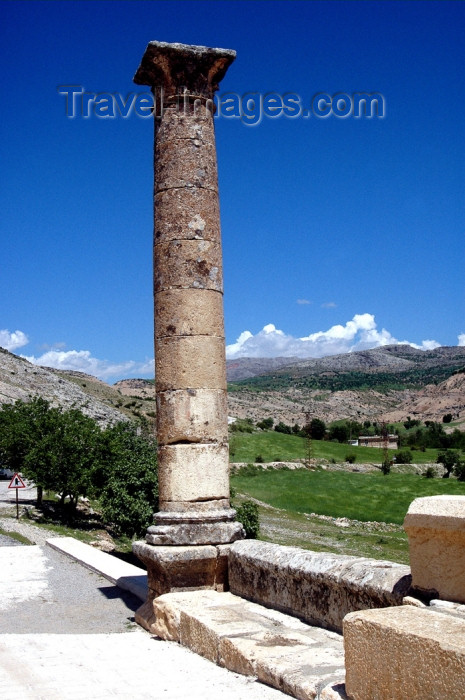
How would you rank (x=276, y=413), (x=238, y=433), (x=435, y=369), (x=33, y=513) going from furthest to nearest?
(x=435, y=369) < (x=276, y=413) < (x=238, y=433) < (x=33, y=513)

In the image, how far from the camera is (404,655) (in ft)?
12.2

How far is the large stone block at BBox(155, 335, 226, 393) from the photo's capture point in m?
8.28

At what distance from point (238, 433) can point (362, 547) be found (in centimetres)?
4629

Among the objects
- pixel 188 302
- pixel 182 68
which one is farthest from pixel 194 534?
pixel 182 68

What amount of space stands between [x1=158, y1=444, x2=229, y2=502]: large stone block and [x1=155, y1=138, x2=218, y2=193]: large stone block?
9.98ft

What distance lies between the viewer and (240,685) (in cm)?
536

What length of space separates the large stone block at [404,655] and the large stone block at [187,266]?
5003 mm

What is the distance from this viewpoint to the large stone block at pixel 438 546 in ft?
14.7

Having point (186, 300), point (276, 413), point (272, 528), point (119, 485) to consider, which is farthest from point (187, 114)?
point (276, 413)

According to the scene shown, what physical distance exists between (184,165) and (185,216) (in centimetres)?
62

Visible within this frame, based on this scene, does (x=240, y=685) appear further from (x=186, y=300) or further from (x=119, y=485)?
(x=119, y=485)

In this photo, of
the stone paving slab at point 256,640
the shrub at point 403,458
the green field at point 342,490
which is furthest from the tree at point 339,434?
the stone paving slab at point 256,640

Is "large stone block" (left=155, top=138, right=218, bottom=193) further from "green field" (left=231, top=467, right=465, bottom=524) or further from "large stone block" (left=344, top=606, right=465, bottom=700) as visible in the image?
"green field" (left=231, top=467, right=465, bottom=524)

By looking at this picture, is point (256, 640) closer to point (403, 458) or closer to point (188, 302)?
point (188, 302)
